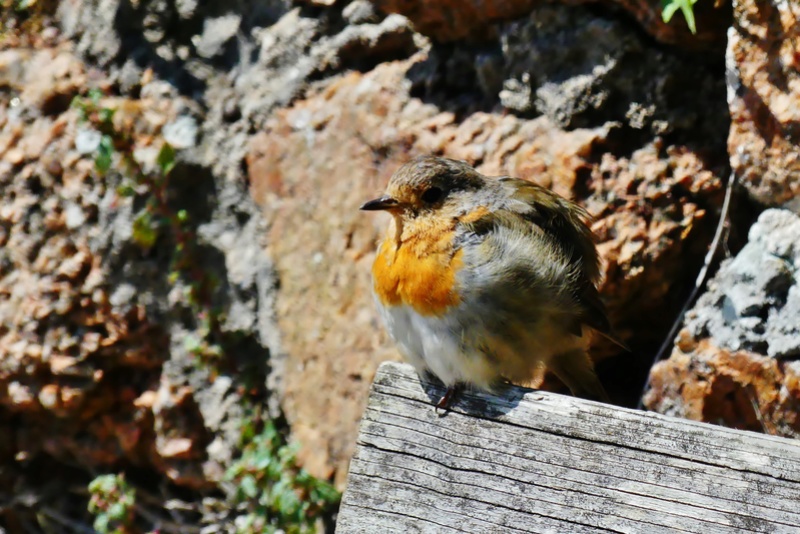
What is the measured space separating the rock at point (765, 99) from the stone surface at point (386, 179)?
0.57 feet

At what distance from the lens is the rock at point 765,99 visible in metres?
2.66

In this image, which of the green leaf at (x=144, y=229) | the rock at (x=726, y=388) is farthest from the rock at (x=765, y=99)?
the green leaf at (x=144, y=229)

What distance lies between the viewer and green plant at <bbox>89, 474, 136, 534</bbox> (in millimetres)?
3654

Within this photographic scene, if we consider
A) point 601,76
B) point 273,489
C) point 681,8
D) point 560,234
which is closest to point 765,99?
point 681,8

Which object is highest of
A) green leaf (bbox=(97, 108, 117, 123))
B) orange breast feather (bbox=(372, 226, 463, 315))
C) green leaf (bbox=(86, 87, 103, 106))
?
orange breast feather (bbox=(372, 226, 463, 315))

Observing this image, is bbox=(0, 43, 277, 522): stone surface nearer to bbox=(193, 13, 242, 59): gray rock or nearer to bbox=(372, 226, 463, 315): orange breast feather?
bbox=(193, 13, 242, 59): gray rock

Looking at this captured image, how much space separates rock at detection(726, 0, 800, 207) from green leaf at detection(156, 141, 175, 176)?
1.90 meters

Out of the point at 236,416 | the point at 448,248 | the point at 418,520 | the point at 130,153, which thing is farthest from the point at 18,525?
the point at 418,520

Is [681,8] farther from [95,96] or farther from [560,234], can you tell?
[95,96]

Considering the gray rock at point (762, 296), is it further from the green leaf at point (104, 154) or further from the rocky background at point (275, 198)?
the green leaf at point (104, 154)

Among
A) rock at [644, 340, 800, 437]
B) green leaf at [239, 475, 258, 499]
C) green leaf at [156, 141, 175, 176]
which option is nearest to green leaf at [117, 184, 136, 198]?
green leaf at [156, 141, 175, 176]

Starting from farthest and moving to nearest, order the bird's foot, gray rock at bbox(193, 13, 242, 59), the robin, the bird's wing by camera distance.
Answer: gray rock at bbox(193, 13, 242, 59) < the bird's wing < the robin < the bird's foot

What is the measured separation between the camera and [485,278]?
105 inches

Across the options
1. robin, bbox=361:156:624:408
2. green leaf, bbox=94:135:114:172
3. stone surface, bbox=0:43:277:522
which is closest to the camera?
robin, bbox=361:156:624:408
